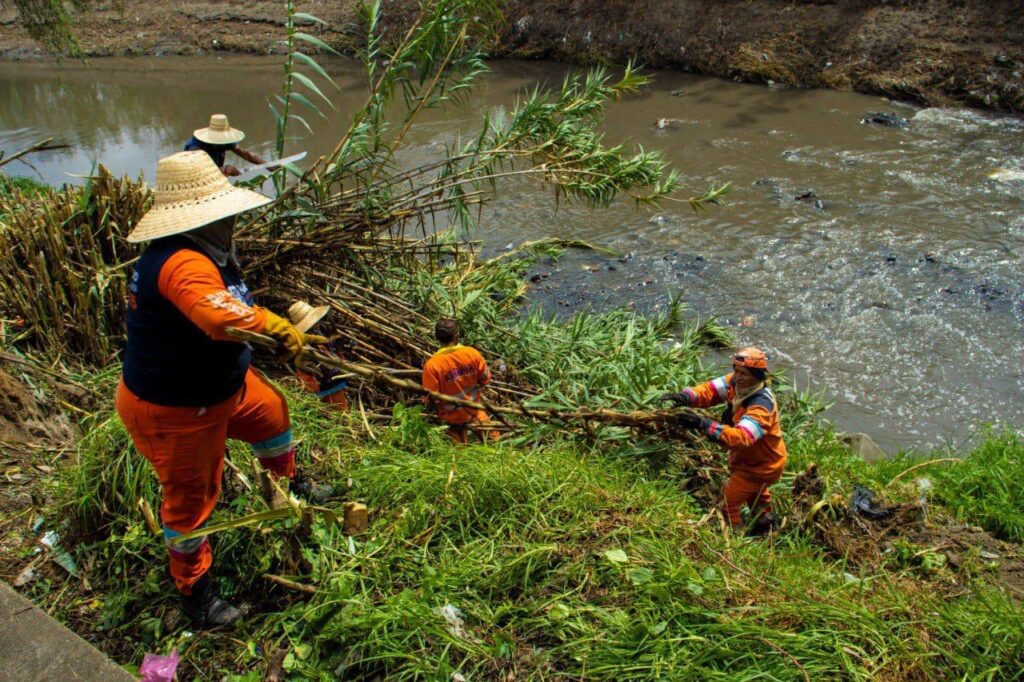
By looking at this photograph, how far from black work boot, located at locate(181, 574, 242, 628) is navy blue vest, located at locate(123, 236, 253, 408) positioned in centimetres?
68

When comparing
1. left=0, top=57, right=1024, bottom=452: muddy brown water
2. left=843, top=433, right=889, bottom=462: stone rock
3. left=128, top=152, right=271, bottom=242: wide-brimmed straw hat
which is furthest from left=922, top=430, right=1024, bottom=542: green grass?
left=128, top=152, right=271, bottom=242: wide-brimmed straw hat

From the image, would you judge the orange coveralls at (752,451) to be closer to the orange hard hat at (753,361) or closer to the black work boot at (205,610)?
the orange hard hat at (753,361)

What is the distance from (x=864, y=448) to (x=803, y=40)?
1027 centimetres

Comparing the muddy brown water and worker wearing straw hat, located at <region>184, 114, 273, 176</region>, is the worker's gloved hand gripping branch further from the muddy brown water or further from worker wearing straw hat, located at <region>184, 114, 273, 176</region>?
the muddy brown water

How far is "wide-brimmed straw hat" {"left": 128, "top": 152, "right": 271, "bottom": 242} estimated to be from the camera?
2490 mm

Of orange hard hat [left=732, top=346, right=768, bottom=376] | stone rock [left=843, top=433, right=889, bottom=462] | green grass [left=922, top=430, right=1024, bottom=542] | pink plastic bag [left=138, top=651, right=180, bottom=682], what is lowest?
stone rock [left=843, top=433, right=889, bottom=462]

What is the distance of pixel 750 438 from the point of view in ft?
11.8

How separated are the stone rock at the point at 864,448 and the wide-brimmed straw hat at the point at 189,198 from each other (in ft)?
13.3

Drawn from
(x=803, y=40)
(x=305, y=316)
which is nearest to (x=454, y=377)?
(x=305, y=316)

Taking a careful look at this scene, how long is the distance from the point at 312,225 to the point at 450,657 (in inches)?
128

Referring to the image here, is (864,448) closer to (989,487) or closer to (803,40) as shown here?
(989,487)

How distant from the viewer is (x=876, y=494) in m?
4.22

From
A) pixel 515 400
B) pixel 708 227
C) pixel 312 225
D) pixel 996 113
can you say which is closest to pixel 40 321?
pixel 312 225

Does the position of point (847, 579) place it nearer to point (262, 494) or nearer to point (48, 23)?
point (262, 494)
